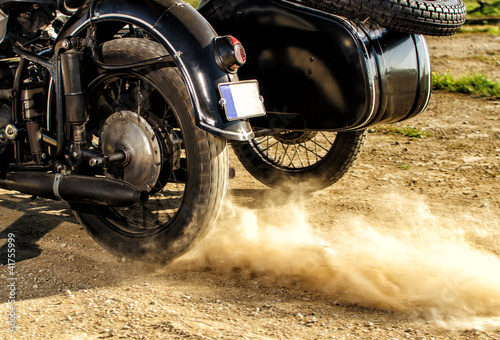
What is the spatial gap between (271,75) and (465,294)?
62.4 inches

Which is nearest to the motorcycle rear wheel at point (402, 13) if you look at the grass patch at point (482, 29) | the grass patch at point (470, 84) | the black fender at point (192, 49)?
the black fender at point (192, 49)

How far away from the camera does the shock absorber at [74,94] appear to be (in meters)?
2.93

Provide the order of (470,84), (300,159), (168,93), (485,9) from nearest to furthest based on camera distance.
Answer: (168,93) → (300,159) → (470,84) → (485,9)

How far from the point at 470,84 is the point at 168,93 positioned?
224 inches

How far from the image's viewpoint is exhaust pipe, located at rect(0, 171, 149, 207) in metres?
2.79

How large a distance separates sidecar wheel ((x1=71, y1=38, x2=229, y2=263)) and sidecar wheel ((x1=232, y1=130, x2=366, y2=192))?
138 cm

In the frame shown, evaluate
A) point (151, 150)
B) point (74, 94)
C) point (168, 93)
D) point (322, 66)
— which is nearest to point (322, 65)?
point (322, 66)

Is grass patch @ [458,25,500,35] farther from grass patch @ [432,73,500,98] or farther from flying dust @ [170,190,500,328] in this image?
flying dust @ [170,190,500,328]

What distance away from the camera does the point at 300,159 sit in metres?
4.41

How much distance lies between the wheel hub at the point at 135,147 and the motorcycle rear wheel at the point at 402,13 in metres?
1.15

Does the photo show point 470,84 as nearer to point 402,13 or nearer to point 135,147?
point 402,13

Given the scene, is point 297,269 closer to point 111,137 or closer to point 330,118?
point 330,118

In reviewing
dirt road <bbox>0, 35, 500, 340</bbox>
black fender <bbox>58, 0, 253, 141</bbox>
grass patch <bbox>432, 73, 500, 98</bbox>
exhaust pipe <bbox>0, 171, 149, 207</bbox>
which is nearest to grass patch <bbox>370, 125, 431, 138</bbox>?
dirt road <bbox>0, 35, 500, 340</bbox>

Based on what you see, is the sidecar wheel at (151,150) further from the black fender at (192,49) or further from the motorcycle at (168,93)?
the black fender at (192,49)
